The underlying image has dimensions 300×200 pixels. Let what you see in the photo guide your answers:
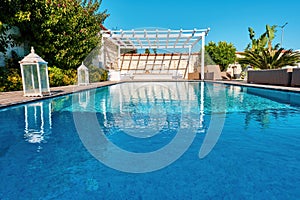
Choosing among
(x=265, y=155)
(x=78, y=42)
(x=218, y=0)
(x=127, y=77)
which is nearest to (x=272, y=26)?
(x=218, y=0)

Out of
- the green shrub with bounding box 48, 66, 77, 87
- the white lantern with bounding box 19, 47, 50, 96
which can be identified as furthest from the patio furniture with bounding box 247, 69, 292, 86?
the green shrub with bounding box 48, 66, 77, 87

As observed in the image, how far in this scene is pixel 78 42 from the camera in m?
14.0

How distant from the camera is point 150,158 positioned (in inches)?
121

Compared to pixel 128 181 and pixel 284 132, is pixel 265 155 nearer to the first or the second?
pixel 284 132

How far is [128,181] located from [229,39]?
987 inches

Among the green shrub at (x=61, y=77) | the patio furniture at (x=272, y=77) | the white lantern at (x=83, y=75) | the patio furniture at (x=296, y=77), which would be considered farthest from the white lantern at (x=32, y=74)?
the patio furniture at (x=272, y=77)

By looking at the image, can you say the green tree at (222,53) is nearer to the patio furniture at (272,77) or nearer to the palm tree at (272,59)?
the palm tree at (272,59)

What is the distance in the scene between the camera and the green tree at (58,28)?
10.3 metres

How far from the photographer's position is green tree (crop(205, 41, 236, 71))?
73.9ft

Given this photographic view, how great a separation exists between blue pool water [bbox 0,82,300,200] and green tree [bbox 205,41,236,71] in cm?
1825

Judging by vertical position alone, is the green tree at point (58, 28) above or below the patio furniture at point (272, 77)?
above

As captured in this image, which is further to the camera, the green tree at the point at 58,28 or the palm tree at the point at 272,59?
the palm tree at the point at 272,59

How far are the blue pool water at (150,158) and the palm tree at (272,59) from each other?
1154 centimetres

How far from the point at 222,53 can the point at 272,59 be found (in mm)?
7356
